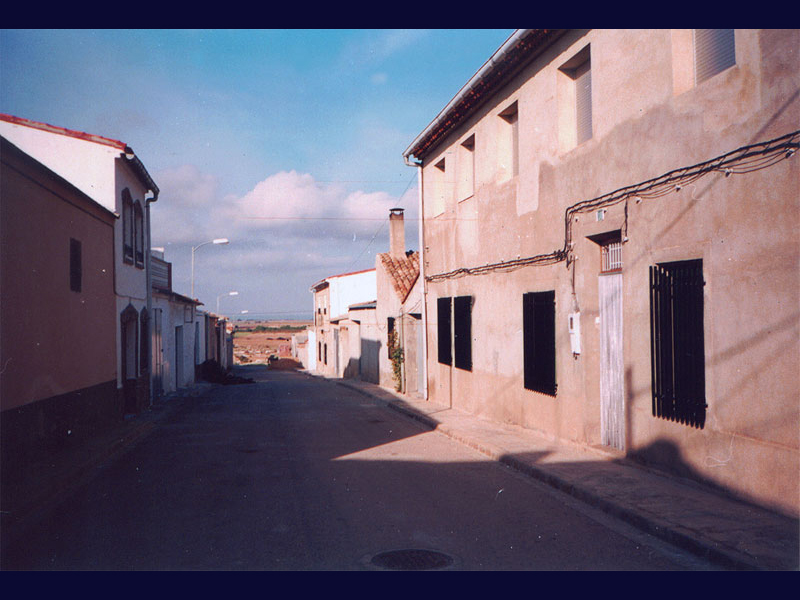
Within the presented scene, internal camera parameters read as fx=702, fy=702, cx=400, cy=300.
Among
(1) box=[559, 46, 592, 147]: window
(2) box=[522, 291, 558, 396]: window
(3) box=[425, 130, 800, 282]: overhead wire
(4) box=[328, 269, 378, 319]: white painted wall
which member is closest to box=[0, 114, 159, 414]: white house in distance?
(2) box=[522, 291, 558, 396]: window

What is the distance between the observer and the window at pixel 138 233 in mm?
17302

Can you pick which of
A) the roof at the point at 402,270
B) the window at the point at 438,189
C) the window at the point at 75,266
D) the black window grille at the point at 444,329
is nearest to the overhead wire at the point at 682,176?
the black window grille at the point at 444,329

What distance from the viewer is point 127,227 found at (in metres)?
16.3

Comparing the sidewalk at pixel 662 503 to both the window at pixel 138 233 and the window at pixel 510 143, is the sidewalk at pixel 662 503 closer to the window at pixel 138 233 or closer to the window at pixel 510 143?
the window at pixel 510 143

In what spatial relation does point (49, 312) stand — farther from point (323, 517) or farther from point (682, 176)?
point (682, 176)

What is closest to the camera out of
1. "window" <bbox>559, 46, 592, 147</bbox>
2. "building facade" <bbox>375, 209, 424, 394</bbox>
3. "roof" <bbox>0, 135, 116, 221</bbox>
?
"roof" <bbox>0, 135, 116, 221</bbox>

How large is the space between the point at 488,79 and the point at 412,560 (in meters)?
9.91

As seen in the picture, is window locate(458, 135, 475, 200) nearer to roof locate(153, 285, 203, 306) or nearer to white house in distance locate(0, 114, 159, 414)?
white house in distance locate(0, 114, 159, 414)

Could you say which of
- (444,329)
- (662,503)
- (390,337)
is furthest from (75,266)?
(390,337)

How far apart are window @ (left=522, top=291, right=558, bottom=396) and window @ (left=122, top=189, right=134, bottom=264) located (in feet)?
30.1

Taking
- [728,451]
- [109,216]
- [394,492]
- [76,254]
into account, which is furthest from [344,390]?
[728,451]

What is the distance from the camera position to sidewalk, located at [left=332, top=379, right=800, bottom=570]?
5.29 meters

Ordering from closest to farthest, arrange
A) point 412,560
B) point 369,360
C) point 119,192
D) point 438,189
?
point 412,560 → point 119,192 → point 438,189 → point 369,360

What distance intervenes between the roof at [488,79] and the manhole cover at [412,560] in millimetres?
8008
